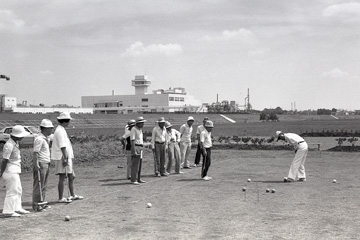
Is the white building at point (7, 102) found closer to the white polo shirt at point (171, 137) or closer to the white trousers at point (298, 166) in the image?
the white polo shirt at point (171, 137)

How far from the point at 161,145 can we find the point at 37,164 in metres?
6.26

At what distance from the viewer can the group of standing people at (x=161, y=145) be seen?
44.6ft

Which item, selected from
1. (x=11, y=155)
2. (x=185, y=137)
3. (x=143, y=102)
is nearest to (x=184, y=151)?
(x=185, y=137)

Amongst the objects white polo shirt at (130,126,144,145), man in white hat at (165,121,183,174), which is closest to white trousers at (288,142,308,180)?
man in white hat at (165,121,183,174)

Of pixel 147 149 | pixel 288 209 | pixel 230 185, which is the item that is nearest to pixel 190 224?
pixel 288 209

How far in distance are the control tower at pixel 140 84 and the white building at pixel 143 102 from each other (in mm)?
6301

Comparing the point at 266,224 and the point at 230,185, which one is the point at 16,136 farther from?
the point at 230,185

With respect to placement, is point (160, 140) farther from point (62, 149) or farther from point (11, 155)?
point (11, 155)

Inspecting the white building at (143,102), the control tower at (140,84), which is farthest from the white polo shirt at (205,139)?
the control tower at (140,84)

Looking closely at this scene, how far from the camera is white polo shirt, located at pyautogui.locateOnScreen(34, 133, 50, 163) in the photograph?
9.60m

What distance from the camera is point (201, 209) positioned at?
957 centimetres

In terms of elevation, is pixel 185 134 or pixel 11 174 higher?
pixel 185 134

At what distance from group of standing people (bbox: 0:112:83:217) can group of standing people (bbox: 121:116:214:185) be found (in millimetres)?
2955

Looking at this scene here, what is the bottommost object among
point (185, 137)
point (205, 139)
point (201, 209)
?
point (201, 209)
